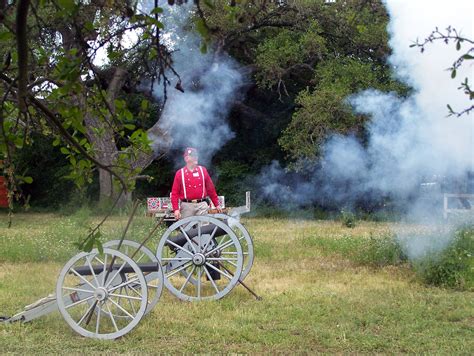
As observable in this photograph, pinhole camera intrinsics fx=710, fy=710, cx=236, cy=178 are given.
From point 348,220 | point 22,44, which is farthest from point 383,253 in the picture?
point 22,44

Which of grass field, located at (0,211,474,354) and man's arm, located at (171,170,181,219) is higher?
man's arm, located at (171,170,181,219)

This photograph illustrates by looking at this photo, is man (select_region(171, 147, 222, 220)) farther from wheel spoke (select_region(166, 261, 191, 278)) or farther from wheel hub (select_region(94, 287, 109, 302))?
wheel hub (select_region(94, 287, 109, 302))

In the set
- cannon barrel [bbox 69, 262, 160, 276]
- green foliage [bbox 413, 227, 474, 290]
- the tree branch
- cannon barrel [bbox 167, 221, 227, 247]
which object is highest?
the tree branch

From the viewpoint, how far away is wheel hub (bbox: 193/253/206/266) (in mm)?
6664

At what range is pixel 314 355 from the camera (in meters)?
4.76

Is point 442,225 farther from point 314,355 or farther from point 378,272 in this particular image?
point 314,355

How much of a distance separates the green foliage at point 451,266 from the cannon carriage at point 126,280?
185 cm

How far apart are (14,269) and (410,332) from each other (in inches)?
198

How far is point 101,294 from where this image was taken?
5418mm

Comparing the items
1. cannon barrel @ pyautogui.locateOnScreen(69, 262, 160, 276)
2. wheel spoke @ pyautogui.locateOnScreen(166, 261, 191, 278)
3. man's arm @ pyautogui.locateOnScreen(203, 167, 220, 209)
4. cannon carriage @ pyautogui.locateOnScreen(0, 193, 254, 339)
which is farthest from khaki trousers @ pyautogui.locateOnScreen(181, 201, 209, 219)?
cannon barrel @ pyautogui.locateOnScreen(69, 262, 160, 276)

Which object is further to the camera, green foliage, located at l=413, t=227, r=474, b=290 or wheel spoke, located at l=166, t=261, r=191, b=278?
green foliage, located at l=413, t=227, r=474, b=290

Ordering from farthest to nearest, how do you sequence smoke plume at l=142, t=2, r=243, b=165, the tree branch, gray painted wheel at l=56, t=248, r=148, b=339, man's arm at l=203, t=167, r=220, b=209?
smoke plume at l=142, t=2, r=243, b=165 → man's arm at l=203, t=167, r=220, b=209 → gray painted wheel at l=56, t=248, r=148, b=339 → the tree branch

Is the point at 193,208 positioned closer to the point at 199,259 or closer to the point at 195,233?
the point at 195,233

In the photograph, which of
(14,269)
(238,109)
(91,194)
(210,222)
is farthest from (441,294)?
(91,194)
